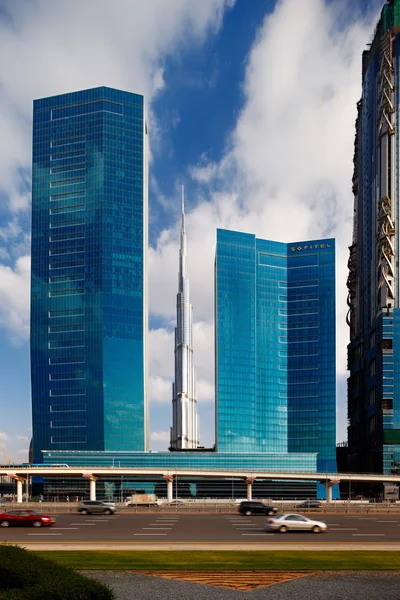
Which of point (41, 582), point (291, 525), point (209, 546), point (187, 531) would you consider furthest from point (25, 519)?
point (41, 582)

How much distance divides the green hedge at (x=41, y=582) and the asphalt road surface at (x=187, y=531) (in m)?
28.0

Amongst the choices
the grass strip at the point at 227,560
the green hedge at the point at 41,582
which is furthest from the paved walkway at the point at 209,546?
the green hedge at the point at 41,582

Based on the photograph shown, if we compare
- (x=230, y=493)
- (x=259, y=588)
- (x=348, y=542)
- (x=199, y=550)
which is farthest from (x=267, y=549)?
(x=230, y=493)

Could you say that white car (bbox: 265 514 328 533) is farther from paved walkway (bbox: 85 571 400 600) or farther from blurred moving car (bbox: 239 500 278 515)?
blurred moving car (bbox: 239 500 278 515)

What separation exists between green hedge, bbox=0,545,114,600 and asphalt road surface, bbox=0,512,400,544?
2796 centimetres

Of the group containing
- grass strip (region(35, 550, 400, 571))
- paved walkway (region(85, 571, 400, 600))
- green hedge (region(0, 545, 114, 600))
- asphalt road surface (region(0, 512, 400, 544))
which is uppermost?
green hedge (region(0, 545, 114, 600))

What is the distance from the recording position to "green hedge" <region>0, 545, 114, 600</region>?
2248 cm

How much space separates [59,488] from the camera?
193375mm

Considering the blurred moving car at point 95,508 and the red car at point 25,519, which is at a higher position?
the red car at point 25,519

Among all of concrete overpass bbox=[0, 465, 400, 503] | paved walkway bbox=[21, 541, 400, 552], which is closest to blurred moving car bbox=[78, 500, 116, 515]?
paved walkway bbox=[21, 541, 400, 552]

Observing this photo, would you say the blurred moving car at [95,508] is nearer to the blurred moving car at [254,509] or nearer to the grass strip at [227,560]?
the blurred moving car at [254,509]

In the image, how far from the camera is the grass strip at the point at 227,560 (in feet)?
127

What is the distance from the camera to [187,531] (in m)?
59.9

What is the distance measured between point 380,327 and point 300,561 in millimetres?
166346
